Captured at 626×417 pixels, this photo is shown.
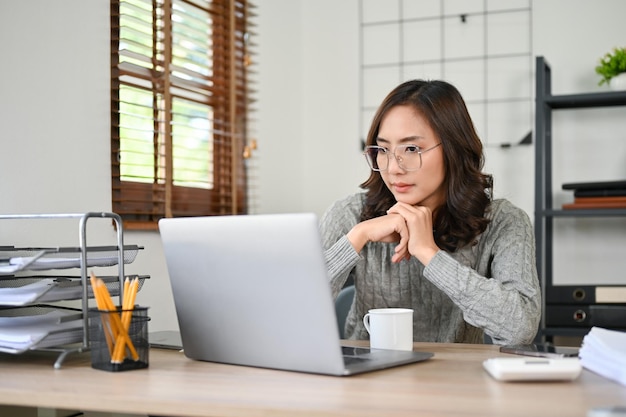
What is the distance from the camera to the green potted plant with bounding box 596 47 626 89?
9.07 ft

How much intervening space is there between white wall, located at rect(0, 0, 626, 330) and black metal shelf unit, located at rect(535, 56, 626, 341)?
0.41 ft

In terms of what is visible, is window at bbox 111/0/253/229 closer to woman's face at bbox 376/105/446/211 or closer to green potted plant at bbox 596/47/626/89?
woman's face at bbox 376/105/446/211

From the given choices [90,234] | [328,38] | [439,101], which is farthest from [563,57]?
[90,234]

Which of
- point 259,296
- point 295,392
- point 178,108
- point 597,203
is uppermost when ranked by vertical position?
point 178,108

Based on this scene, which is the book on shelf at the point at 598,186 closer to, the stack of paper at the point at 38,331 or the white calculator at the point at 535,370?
the white calculator at the point at 535,370

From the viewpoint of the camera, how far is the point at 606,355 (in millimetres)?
1080

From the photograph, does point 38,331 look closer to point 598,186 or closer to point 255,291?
point 255,291

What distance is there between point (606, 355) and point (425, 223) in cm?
55

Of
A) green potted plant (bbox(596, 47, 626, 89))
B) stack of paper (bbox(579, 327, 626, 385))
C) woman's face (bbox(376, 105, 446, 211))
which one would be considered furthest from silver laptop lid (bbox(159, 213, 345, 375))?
green potted plant (bbox(596, 47, 626, 89))

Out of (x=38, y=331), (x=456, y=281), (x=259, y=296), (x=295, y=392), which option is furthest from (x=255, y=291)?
(x=456, y=281)

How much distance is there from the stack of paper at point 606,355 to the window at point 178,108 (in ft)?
4.37

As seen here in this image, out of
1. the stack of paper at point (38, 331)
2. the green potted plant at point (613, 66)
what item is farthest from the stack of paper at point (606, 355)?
the green potted plant at point (613, 66)

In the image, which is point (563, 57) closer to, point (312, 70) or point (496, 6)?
point (496, 6)

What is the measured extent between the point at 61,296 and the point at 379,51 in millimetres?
2323
